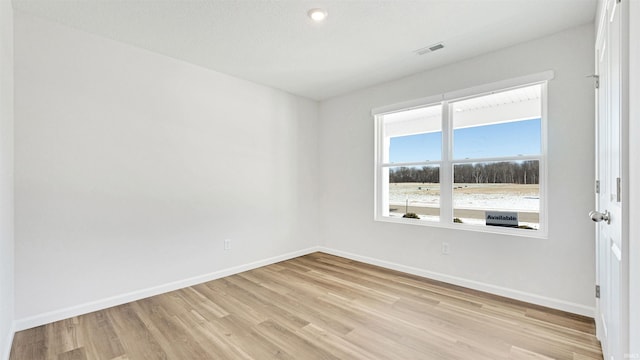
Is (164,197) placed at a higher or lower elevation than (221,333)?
higher

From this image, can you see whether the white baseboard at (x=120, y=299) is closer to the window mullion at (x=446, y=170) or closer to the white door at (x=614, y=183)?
the window mullion at (x=446, y=170)

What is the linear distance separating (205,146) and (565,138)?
3.67 m

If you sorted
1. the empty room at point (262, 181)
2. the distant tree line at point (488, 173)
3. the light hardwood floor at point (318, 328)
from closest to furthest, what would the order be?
1. the light hardwood floor at point (318, 328)
2. the empty room at point (262, 181)
3. the distant tree line at point (488, 173)

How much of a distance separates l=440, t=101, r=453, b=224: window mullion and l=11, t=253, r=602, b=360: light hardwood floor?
0.85m

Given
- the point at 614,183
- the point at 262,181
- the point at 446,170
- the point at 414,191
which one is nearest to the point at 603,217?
the point at 614,183

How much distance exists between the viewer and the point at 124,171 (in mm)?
2793

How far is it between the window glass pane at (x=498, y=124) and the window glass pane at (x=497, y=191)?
146mm

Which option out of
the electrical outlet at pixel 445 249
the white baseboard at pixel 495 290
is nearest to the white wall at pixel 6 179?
the white baseboard at pixel 495 290

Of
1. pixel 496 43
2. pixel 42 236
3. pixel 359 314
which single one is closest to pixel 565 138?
pixel 496 43

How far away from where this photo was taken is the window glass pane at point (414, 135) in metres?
3.54

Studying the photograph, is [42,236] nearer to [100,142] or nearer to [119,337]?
[100,142]

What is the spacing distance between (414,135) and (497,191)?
1.20m

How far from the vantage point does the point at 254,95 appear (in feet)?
12.9

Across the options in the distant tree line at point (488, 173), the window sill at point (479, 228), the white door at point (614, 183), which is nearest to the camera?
the white door at point (614, 183)
